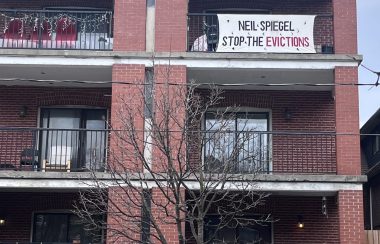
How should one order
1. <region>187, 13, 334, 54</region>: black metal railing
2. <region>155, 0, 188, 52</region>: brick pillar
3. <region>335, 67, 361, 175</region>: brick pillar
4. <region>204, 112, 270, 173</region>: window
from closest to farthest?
<region>204, 112, 270, 173</region>: window < <region>335, 67, 361, 175</region>: brick pillar < <region>155, 0, 188, 52</region>: brick pillar < <region>187, 13, 334, 54</region>: black metal railing

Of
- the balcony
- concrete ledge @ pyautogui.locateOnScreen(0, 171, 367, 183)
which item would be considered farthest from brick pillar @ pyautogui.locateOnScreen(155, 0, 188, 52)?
concrete ledge @ pyautogui.locateOnScreen(0, 171, 367, 183)

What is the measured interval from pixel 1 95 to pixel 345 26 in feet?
30.3

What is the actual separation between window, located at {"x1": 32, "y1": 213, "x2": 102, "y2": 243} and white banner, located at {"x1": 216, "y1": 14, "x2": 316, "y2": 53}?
6.12m

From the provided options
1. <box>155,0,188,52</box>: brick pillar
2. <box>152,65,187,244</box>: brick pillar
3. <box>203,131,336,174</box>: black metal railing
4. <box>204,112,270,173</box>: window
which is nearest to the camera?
<box>152,65,187,244</box>: brick pillar

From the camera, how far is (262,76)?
61.6 feet

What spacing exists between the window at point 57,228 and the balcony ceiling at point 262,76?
499 centimetres

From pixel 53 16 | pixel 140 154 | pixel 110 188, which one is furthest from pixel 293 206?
pixel 53 16

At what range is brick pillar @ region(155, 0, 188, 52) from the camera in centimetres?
1808

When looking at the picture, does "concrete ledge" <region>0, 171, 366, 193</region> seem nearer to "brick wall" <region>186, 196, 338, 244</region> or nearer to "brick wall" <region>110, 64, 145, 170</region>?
"brick wall" <region>110, 64, 145, 170</region>

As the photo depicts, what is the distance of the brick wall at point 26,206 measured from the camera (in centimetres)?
1919

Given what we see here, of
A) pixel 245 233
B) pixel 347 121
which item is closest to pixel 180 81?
pixel 347 121

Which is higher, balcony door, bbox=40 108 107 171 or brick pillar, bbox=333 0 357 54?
brick pillar, bbox=333 0 357 54

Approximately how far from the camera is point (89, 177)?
55.9 ft

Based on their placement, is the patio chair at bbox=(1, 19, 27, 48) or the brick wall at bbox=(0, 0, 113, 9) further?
the brick wall at bbox=(0, 0, 113, 9)
